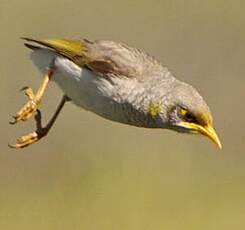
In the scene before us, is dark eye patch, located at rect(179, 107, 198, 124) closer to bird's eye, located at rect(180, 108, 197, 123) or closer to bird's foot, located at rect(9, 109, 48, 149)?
bird's eye, located at rect(180, 108, 197, 123)

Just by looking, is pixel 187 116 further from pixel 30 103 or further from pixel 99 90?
pixel 30 103

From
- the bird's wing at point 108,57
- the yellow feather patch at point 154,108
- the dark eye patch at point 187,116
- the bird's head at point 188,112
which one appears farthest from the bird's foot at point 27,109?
the dark eye patch at point 187,116

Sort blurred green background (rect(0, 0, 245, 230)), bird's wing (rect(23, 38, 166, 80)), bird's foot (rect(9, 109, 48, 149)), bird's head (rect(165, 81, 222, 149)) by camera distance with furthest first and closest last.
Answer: blurred green background (rect(0, 0, 245, 230)) → bird's foot (rect(9, 109, 48, 149)) → bird's wing (rect(23, 38, 166, 80)) → bird's head (rect(165, 81, 222, 149))

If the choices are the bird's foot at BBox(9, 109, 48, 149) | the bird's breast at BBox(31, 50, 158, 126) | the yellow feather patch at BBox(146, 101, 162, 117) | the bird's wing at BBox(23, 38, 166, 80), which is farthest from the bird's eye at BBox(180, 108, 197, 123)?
the bird's foot at BBox(9, 109, 48, 149)

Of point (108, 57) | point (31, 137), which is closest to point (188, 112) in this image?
point (108, 57)

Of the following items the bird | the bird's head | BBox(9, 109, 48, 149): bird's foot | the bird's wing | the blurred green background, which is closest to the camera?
the bird's head

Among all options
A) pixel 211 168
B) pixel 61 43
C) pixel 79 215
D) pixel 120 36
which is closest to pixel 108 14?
pixel 120 36

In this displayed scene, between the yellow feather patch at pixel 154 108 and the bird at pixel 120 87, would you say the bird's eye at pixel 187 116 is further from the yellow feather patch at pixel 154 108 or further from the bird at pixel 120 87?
the yellow feather patch at pixel 154 108
